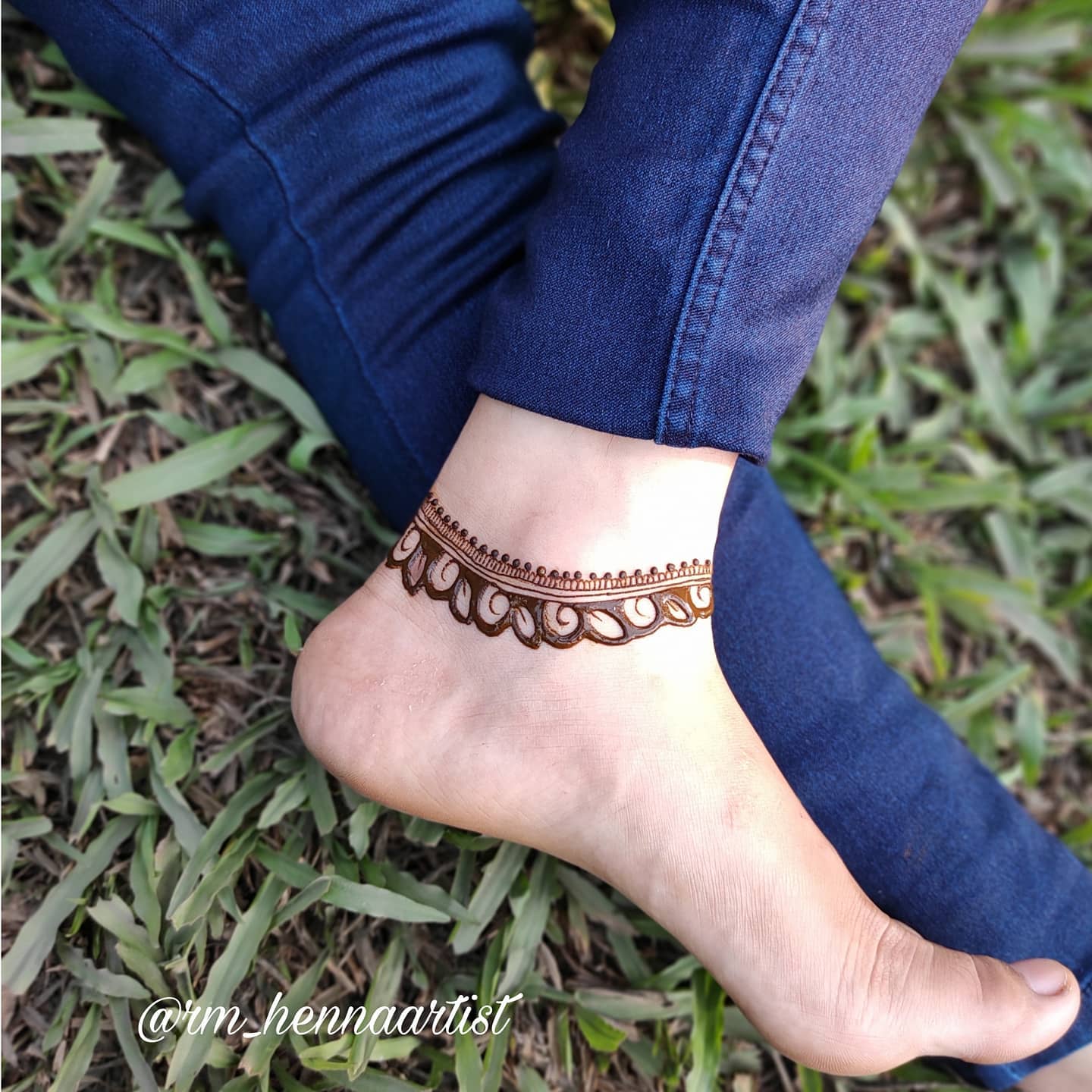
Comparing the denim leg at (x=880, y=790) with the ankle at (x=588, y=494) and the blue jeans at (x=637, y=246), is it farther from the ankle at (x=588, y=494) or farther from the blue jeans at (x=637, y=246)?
the ankle at (x=588, y=494)

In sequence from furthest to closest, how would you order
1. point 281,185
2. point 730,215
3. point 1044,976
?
point 281,185 < point 1044,976 < point 730,215

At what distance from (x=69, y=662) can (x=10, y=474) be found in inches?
9.7

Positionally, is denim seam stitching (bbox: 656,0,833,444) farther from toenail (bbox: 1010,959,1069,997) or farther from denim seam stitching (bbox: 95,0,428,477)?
toenail (bbox: 1010,959,1069,997)

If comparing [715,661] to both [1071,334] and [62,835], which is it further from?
[1071,334]

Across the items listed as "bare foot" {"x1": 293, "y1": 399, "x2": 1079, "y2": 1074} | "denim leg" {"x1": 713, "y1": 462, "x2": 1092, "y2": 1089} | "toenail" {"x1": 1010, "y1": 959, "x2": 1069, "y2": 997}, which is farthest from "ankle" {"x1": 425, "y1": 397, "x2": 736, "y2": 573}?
"toenail" {"x1": 1010, "y1": 959, "x2": 1069, "y2": 997}

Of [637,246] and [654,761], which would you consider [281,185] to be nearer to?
[637,246]

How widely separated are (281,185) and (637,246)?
457 millimetres

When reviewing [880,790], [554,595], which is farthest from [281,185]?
[880,790]

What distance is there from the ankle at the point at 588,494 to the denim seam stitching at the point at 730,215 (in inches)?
2.7

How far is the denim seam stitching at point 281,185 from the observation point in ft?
3.25

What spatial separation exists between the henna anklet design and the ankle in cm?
1

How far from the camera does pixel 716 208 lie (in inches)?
31.0

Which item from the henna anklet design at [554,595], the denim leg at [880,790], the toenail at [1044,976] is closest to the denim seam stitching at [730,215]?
the henna anklet design at [554,595]

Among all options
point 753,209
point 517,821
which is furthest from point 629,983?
point 753,209
